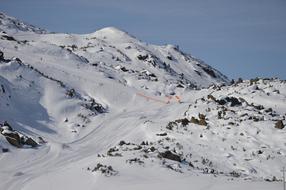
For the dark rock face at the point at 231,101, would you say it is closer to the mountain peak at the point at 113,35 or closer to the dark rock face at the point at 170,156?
the dark rock face at the point at 170,156

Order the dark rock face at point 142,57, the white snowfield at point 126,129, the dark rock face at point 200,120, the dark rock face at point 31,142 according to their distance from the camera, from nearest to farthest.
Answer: the white snowfield at point 126,129 → the dark rock face at point 31,142 → the dark rock face at point 200,120 → the dark rock face at point 142,57

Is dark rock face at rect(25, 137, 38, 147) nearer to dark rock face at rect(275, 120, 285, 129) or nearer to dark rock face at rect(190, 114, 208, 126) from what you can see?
dark rock face at rect(190, 114, 208, 126)

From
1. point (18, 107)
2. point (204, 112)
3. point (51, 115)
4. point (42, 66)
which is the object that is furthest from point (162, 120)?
point (42, 66)

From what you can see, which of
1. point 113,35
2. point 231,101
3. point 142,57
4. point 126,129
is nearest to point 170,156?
point 126,129

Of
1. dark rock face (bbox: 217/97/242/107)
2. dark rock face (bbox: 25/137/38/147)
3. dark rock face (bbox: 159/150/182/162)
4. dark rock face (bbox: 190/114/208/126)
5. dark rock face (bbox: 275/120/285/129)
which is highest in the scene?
dark rock face (bbox: 217/97/242/107)

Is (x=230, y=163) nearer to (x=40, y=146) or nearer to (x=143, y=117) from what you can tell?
(x=40, y=146)

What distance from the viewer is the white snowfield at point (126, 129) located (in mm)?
21547

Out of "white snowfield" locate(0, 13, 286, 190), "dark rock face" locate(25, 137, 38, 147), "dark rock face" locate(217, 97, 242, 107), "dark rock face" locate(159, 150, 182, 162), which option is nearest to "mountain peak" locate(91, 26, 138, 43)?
"white snowfield" locate(0, 13, 286, 190)

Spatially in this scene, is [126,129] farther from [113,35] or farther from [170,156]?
[113,35]

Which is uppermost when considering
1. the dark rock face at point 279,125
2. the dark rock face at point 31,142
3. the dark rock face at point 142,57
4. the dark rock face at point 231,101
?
the dark rock face at point 142,57

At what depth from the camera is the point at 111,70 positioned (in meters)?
70.9

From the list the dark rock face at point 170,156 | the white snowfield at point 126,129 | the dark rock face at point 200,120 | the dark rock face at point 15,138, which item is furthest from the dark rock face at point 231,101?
the dark rock face at point 15,138

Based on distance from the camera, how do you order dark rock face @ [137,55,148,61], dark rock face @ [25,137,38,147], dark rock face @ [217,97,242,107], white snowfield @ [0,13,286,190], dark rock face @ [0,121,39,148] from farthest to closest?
dark rock face @ [137,55,148,61]
dark rock face @ [217,97,242,107]
dark rock face @ [25,137,38,147]
dark rock face @ [0,121,39,148]
white snowfield @ [0,13,286,190]

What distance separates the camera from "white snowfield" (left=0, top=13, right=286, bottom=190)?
2155 centimetres
